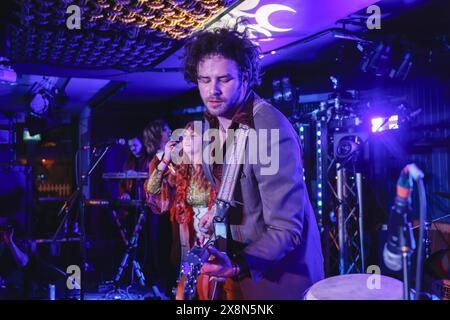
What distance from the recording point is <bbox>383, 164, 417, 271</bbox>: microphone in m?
1.17

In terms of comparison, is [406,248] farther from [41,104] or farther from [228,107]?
[41,104]

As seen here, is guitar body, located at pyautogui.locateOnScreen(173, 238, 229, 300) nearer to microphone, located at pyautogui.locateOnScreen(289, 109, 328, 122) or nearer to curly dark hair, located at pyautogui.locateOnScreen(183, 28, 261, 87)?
curly dark hair, located at pyautogui.locateOnScreen(183, 28, 261, 87)

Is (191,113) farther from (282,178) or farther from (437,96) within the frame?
(282,178)

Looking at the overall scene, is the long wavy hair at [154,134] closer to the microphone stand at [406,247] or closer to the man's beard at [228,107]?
the man's beard at [228,107]

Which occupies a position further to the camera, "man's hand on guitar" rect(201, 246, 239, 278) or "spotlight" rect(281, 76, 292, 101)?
"spotlight" rect(281, 76, 292, 101)

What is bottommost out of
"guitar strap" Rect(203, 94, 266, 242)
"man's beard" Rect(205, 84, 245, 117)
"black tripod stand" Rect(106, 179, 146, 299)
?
"black tripod stand" Rect(106, 179, 146, 299)

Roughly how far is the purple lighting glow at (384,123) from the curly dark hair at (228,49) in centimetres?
386

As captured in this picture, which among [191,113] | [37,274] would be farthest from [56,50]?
[191,113]

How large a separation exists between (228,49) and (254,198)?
778 millimetres

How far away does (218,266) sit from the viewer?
1452 mm

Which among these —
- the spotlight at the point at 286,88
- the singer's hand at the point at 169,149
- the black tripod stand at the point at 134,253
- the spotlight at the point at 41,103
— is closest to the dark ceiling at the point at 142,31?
the spotlight at the point at 286,88

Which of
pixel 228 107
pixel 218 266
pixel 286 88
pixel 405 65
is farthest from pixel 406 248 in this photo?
pixel 286 88

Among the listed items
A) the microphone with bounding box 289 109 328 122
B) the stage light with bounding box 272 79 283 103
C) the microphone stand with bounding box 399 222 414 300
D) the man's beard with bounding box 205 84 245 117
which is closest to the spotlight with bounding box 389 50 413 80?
the microphone with bounding box 289 109 328 122

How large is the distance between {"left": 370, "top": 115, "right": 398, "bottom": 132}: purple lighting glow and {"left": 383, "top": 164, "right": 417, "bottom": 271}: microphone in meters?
4.58
